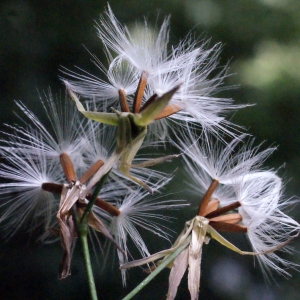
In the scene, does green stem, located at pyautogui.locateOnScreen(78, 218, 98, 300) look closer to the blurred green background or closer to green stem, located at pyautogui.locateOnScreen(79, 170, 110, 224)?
green stem, located at pyautogui.locateOnScreen(79, 170, 110, 224)

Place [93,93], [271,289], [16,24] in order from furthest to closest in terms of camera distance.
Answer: [16,24]
[271,289]
[93,93]

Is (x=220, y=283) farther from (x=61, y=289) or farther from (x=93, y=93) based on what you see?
(x=93, y=93)

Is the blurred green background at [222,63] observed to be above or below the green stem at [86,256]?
above

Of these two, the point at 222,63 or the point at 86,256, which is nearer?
the point at 86,256

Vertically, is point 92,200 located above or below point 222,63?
below

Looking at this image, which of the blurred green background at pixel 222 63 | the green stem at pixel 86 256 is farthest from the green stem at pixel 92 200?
the blurred green background at pixel 222 63

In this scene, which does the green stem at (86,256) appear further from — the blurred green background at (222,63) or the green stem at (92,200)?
the blurred green background at (222,63)

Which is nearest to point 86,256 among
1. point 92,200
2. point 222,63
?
point 92,200

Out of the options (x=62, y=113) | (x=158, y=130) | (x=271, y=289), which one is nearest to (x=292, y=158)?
(x=271, y=289)

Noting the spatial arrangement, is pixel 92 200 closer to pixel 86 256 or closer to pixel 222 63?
pixel 86 256
